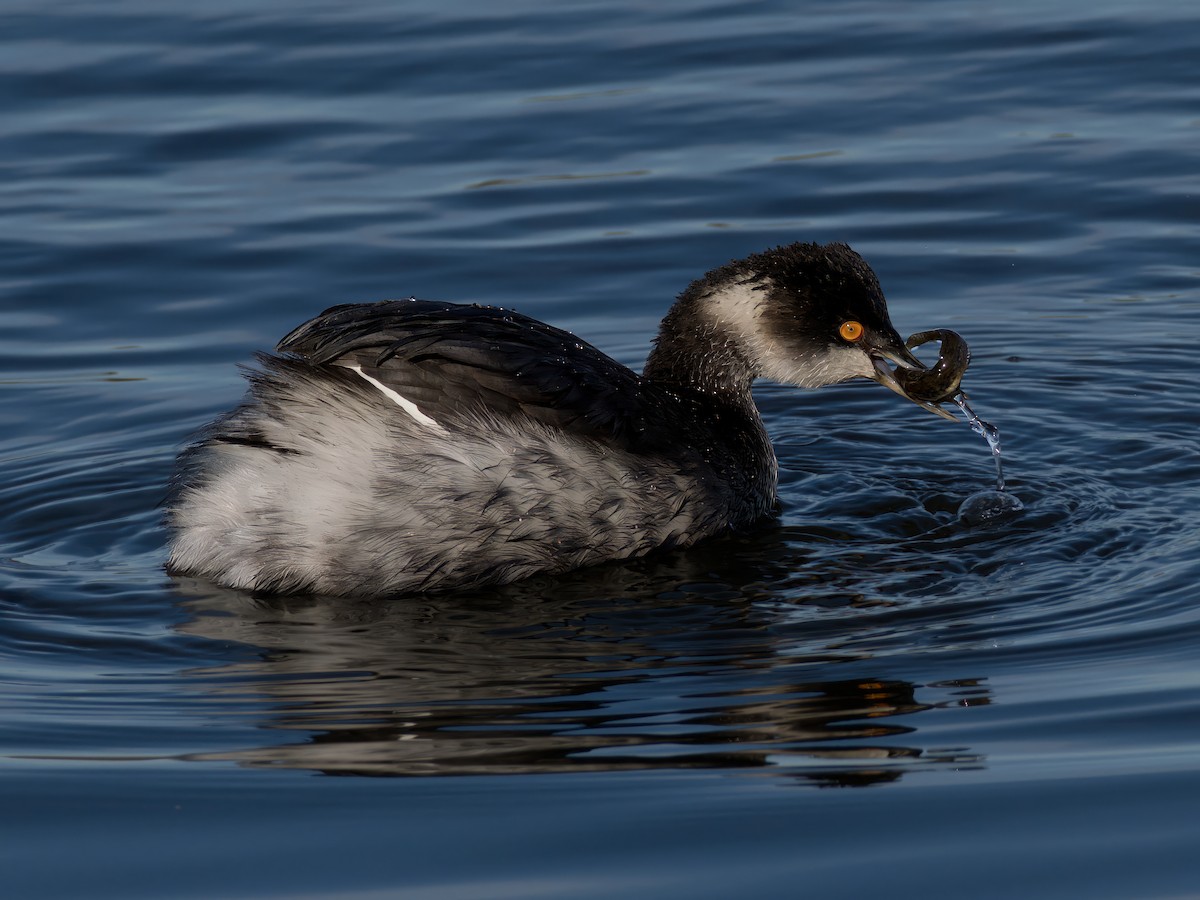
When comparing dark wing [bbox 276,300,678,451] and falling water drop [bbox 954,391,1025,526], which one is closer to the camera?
dark wing [bbox 276,300,678,451]

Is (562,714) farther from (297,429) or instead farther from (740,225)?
(740,225)

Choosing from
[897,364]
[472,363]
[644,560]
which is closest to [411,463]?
[472,363]

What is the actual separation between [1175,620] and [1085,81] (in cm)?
769

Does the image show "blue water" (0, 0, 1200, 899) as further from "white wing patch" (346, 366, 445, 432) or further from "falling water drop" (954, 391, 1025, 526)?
"white wing patch" (346, 366, 445, 432)

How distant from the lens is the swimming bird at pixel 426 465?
19.7ft

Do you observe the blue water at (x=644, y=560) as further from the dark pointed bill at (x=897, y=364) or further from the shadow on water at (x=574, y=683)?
the dark pointed bill at (x=897, y=364)

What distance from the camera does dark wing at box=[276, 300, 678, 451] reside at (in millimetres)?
6094

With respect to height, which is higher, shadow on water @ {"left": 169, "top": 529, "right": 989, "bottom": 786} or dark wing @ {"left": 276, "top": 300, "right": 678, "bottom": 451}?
dark wing @ {"left": 276, "top": 300, "right": 678, "bottom": 451}

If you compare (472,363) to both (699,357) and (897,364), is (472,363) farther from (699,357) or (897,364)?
(897,364)

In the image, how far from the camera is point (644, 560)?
21.6ft

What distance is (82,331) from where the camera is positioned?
9406mm

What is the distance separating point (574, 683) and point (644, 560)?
1.32 meters

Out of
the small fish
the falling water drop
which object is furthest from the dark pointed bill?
the falling water drop

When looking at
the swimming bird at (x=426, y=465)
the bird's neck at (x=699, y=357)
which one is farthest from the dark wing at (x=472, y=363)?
the bird's neck at (x=699, y=357)
